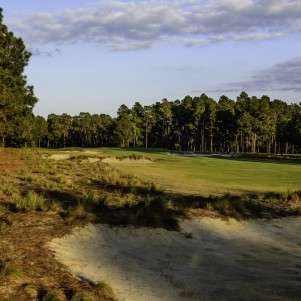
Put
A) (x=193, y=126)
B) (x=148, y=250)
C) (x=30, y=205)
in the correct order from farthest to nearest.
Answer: (x=193, y=126) → (x=30, y=205) → (x=148, y=250)

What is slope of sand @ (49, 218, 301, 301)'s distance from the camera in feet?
26.9

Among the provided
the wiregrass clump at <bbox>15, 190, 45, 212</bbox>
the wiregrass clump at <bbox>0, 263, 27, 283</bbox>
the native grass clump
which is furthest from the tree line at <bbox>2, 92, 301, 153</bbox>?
the wiregrass clump at <bbox>0, 263, 27, 283</bbox>

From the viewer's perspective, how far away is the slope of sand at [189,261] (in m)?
8.19

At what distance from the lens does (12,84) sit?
126 ft

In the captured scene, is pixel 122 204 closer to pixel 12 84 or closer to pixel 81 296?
pixel 81 296

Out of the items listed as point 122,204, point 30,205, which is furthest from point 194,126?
point 30,205

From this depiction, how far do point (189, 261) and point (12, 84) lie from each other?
32.2 meters

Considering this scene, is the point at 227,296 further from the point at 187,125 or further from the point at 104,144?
the point at 104,144

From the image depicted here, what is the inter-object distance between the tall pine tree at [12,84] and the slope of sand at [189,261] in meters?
24.0

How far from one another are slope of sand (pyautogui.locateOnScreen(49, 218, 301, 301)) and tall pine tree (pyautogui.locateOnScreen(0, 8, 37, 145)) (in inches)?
945

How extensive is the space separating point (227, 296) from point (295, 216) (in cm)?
934

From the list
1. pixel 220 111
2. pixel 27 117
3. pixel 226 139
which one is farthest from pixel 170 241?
pixel 226 139

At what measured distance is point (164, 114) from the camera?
126875 mm

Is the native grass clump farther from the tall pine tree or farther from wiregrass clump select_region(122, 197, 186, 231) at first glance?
the tall pine tree
